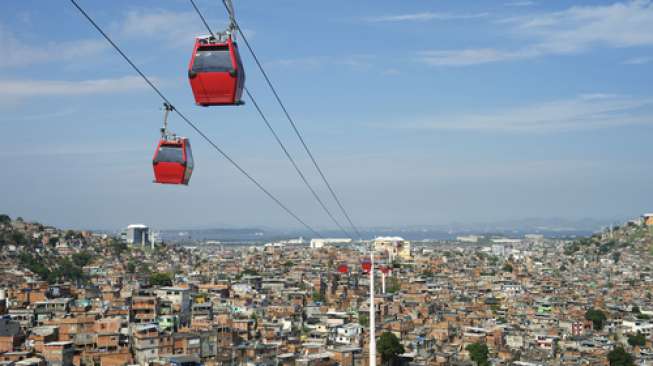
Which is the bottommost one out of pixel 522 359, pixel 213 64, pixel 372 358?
pixel 522 359

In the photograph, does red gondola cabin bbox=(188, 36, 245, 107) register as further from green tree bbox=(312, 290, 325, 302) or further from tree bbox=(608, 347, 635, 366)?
green tree bbox=(312, 290, 325, 302)

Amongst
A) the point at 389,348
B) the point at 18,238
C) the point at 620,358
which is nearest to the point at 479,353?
the point at 389,348

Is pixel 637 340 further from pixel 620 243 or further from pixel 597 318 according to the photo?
pixel 620 243

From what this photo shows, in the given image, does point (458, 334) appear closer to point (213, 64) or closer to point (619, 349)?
point (619, 349)

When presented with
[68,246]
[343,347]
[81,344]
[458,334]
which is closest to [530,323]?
[458,334]

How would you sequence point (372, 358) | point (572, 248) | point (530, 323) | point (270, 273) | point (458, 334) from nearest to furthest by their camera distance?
1. point (372, 358)
2. point (458, 334)
3. point (530, 323)
4. point (270, 273)
5. point (572, 248)

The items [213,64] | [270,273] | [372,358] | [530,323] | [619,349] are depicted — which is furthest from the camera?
[270,273]

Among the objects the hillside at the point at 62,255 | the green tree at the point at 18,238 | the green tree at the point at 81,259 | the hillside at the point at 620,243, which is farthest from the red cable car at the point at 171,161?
the hillside at the point at 620,243
